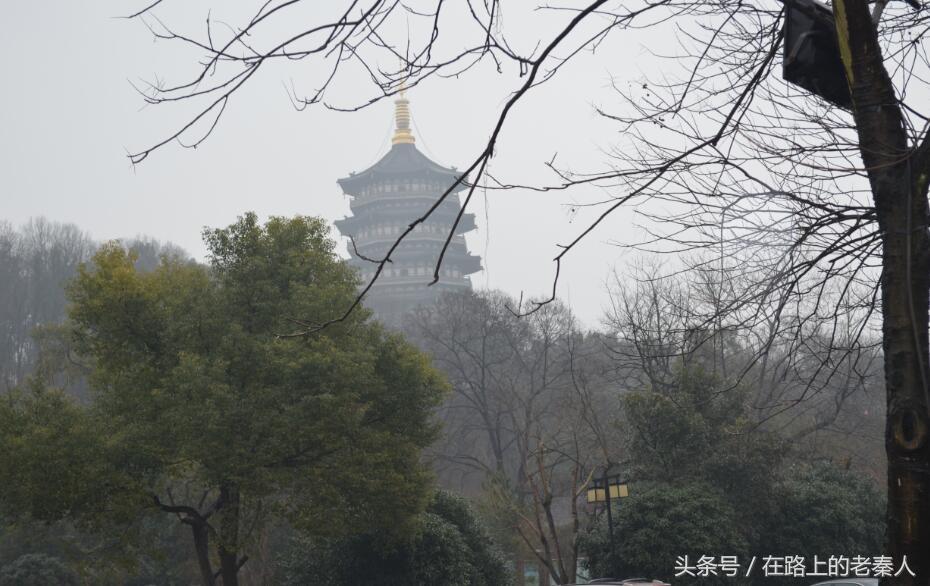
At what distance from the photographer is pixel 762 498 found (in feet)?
45.5

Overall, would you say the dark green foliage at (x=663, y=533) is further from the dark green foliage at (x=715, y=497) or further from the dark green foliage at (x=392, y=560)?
the dark green foliage at (x=392, y=560)

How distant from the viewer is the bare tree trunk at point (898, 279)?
246 centimetres

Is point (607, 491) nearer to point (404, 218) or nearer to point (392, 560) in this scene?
point (392, 560)

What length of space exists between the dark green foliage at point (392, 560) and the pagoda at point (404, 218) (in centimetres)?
4507

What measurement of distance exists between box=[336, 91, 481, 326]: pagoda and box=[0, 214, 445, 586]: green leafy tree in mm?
44959

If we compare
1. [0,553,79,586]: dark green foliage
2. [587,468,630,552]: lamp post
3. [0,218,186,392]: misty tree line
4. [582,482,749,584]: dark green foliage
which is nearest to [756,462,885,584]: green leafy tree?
[582,482,749,584]: dark green foliage

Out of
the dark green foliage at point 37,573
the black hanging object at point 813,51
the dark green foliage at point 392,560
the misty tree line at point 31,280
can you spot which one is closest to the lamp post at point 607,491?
the dark green foliage at point 392,560

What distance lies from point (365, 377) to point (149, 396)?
10.0 feet

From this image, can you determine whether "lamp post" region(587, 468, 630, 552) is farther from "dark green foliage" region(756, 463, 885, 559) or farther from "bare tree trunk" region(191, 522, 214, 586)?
"bare tree trunk" region(191, 522, 214, 586)

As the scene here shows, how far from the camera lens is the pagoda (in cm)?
5969

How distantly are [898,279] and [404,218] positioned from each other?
60003 mm

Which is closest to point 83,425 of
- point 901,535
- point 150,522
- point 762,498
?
point 150,522

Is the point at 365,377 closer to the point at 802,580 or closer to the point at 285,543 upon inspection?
the point at 285,543

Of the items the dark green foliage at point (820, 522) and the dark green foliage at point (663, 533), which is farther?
the dark green foliage at point (820, 522)
